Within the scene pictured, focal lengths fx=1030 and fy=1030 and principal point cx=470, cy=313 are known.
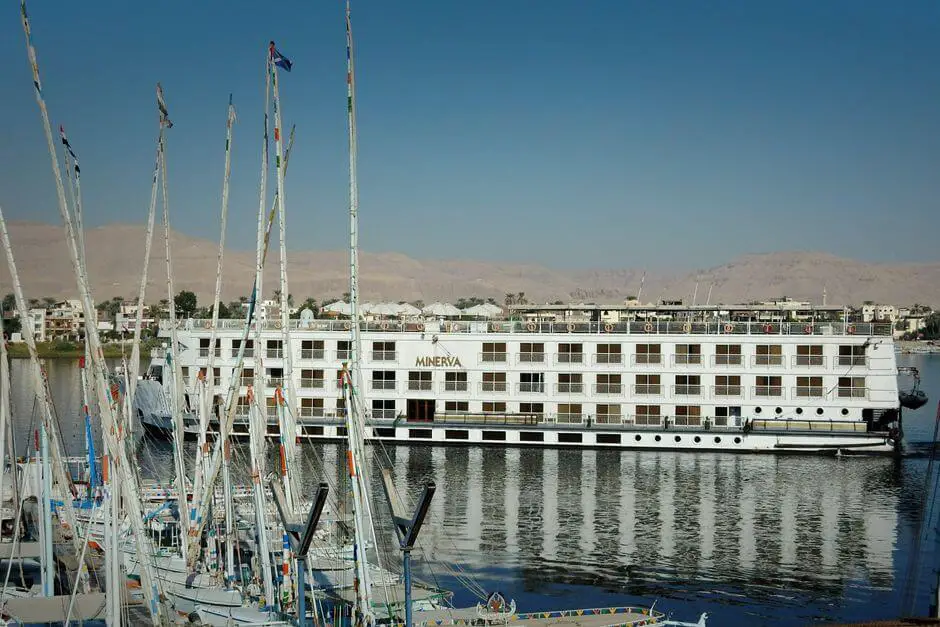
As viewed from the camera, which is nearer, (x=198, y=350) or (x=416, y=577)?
(x=416, y=577)

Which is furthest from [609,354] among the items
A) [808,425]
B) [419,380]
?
[808,425]

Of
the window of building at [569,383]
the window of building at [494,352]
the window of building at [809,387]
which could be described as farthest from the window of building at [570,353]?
the window of building at [809,387]

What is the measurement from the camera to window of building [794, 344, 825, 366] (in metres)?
57.5

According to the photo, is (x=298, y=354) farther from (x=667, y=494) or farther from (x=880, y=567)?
(x=880, y=567)

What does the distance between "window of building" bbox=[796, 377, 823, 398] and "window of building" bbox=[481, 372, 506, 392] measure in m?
16.6

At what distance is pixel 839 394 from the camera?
57.1 meters

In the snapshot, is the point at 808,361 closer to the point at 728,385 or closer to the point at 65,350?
the point at 728,385

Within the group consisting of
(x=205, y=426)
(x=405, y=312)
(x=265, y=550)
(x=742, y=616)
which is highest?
(x=405, y=312)

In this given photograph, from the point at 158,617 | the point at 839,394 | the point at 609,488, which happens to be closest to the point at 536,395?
the point at 609,488

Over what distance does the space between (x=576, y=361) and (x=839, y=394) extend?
14.7m

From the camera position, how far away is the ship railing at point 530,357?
60.0m

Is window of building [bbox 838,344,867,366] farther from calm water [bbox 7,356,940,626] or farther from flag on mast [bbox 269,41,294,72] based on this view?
flag on mast [bbox 269,41,294,72]

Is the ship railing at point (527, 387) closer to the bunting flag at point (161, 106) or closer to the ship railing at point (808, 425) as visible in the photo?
the ship railing at point (808, 425)

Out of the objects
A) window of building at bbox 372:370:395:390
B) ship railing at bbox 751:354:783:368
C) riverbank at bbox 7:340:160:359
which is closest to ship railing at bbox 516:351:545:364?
window of building at bbox 372:370:395:390
